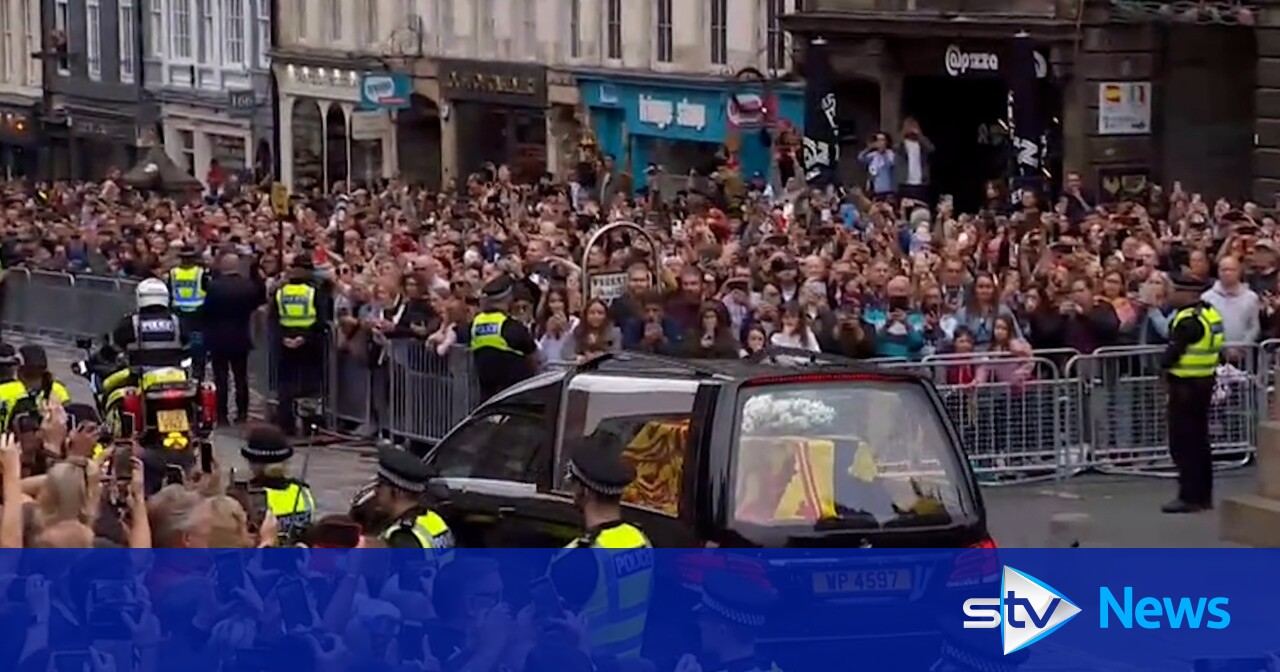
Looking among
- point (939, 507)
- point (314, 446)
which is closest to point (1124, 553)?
point (939, 507)

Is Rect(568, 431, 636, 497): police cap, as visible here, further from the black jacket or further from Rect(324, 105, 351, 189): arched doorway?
Rect(324, 105, 351, 189): arched doorway

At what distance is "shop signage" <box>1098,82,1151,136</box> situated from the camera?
3688 centimetres

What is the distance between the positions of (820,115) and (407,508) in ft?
97.9

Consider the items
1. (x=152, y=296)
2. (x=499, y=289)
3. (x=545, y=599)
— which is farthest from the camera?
(x=499, y=289)

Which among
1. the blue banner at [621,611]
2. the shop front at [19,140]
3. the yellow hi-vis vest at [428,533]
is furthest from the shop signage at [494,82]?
the yellow hi-vis vest at [428,533]

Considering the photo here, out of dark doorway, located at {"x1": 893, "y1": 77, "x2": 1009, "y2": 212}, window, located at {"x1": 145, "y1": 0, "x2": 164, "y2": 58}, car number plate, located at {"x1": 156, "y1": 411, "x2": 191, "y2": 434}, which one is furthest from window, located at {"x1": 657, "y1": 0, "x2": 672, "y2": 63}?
car number plate, located at {"x1": 156, "y1": 411, "x2": 191, "y2": 434}

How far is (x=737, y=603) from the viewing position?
11891 millimetres

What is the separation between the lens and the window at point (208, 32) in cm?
5769

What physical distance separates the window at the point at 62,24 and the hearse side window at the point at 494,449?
165 ft

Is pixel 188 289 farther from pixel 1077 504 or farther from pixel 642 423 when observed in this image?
pixel 642 423

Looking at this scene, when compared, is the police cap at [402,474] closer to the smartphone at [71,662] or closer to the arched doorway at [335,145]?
the smartphone at [71,662]

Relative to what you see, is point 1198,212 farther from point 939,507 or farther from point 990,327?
point 939,507

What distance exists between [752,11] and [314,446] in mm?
20444

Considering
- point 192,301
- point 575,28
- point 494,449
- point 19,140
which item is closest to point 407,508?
point 494,449
